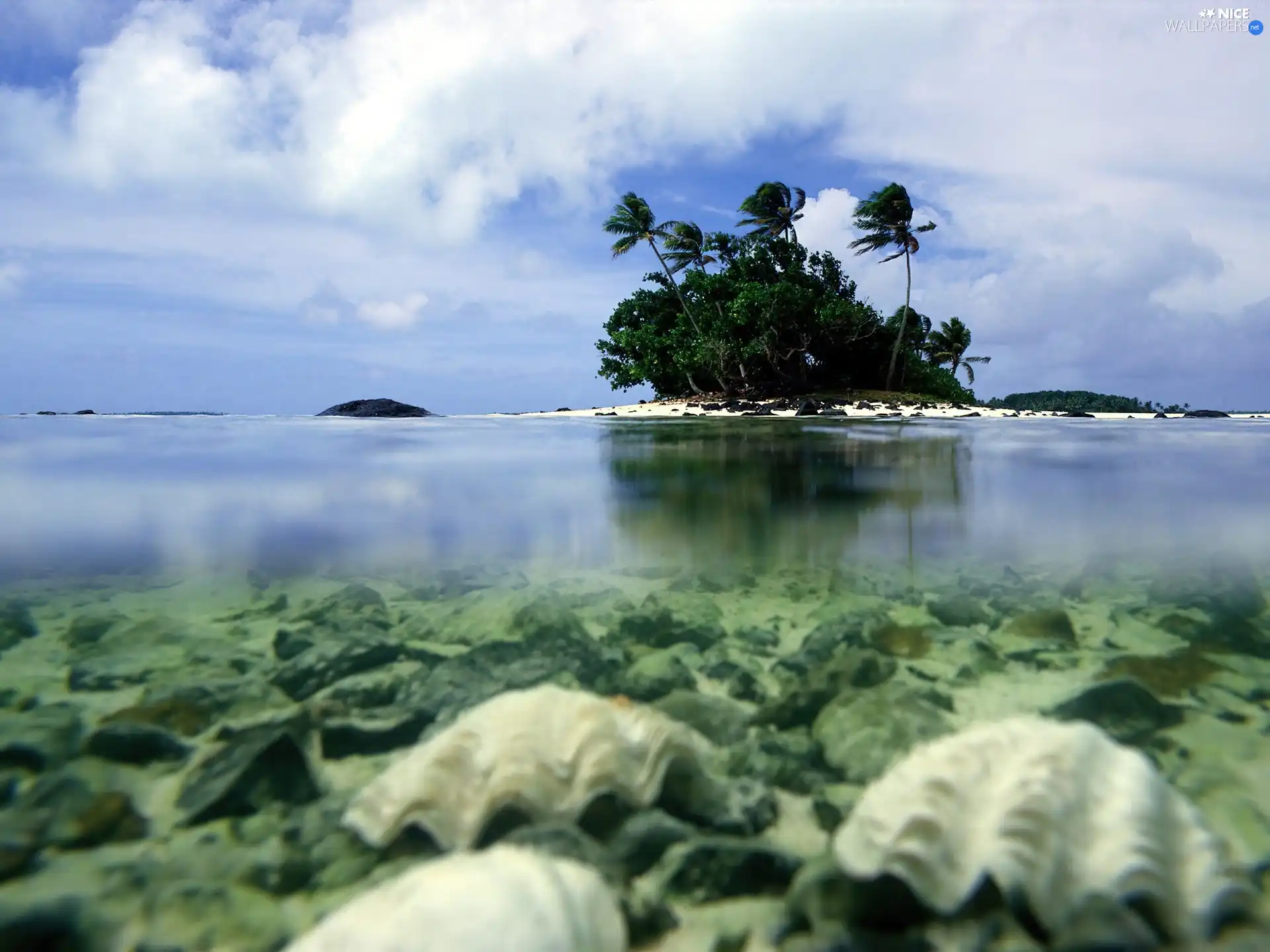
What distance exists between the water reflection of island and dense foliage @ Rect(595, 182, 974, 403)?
20.6m

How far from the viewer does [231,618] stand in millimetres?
3143

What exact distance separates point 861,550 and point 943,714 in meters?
2.31

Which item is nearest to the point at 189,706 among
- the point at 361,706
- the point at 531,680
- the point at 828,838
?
the point at 361,706

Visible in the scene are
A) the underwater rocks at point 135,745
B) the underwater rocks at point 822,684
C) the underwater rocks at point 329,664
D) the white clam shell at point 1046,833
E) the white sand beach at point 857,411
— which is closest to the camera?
the white clam shell at point 1046,833

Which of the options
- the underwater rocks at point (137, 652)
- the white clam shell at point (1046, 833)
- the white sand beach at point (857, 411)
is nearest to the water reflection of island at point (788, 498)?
the underwater rocks at point (137, 652)

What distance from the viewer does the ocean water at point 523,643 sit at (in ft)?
4.97

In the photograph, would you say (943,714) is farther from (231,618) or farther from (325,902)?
(231,618)

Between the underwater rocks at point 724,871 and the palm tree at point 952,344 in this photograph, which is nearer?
the underwater rocks at point 724,871

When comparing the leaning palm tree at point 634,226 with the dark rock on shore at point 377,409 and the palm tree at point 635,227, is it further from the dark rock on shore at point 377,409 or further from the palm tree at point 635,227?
the dark rock on shore at point 377,409

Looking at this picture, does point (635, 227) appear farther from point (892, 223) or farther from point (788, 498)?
point (788, 498)

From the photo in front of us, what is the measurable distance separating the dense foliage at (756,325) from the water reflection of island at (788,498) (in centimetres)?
2056

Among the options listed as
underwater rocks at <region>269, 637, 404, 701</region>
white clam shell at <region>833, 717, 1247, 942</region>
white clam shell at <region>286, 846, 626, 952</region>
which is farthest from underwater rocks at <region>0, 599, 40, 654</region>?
white clam shell at <region>833, 717, 1247, 942</region>

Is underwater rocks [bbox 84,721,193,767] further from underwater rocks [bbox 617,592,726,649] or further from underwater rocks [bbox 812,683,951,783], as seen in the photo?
underwater rocks [bbox 812,683,951,783]

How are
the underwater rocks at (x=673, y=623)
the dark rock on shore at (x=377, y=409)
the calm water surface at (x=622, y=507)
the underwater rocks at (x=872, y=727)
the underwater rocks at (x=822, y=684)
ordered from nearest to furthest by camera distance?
1. the underwater rocks at (x=872, y=727)
2. the underwater rocks at (x=822, y=684)
3. the underwater rocks at (x=673, y=623)
4. the calm water surface at (x=622, y=507)
5. the dark rock on shore at (x=377, y=409)
